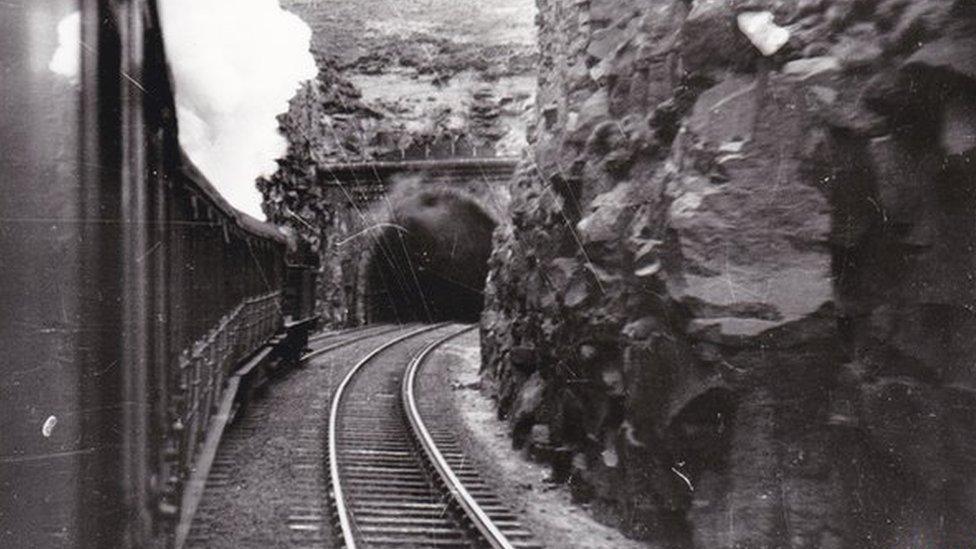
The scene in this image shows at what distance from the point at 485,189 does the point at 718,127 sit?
2231 centimetres

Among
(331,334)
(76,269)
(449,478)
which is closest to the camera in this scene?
(76,269)

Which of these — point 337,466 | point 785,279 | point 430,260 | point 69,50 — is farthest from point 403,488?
point 430,260

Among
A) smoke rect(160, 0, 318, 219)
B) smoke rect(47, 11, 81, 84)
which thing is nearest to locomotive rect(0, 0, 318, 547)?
smoke rect(47, 11, 81, 84)

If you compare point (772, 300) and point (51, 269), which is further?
point (772, 300)

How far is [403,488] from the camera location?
7848 millimetres

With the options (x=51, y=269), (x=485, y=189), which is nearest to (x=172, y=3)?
(x=51, y=269)

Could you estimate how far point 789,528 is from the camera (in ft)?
16.8

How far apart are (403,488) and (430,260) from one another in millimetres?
24661

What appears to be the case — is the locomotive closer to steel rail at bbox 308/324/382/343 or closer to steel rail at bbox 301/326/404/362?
steel rail at bbox 301/326/404/362

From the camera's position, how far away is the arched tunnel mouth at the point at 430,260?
29078mm

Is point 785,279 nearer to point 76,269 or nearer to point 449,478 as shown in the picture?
point 449,478

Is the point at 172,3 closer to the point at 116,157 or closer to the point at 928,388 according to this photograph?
the point at 116,157

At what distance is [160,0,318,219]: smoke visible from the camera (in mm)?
5504

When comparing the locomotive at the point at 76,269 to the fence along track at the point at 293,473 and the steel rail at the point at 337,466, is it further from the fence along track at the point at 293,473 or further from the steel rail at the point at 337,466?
the fence along track at the point at 293,473
